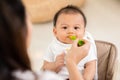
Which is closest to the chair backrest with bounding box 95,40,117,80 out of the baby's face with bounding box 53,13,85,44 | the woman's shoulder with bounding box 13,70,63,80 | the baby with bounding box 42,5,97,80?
the baby with bounding box 42,5,97,80

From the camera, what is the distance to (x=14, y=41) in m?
0.74

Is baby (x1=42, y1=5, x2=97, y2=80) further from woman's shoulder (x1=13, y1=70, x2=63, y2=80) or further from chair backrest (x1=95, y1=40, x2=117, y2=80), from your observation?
woman's shoulder (x1=13, y1=70, x2=63, y2=80)

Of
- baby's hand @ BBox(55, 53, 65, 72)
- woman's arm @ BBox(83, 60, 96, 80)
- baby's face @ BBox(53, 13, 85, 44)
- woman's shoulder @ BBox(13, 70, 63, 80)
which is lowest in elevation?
woman's arm @ BBox(83, 60, 96, 80)

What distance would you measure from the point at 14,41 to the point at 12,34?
3 cm

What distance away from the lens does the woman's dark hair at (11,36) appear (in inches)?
27.9

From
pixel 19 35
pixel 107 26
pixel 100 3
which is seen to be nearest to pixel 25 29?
pixel 19 35

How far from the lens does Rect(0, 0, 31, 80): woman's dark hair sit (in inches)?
27.9

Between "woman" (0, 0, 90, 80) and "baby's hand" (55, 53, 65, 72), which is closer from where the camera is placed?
"woman" (0, 0, 90, 80)

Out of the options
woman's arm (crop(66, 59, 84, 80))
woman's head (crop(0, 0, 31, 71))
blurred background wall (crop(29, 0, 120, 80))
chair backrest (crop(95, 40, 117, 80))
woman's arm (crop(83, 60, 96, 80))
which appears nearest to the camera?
woman's head (crop(0, 0, 31, 71))

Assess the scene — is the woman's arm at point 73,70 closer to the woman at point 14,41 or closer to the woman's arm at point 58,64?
the woman's arm at point 58,64

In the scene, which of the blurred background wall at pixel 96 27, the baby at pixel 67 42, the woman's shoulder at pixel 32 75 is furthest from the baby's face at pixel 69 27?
the blurred background wall at pixel 96 27

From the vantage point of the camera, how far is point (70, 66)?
124cm

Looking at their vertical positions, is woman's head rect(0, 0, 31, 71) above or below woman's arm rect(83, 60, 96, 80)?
above

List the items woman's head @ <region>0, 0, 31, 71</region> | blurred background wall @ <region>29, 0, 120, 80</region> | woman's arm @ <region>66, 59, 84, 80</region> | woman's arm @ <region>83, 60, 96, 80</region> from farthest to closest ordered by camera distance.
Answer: blurred background wall @ <region>29, 0, 120, 80</region>, woman's arm @ <region>83, 60, 96, 80</region>, woman's arm @ <region>66, 59, 84, 80</region>, woman's head @ <region>0, 0, 31, 71</region>
